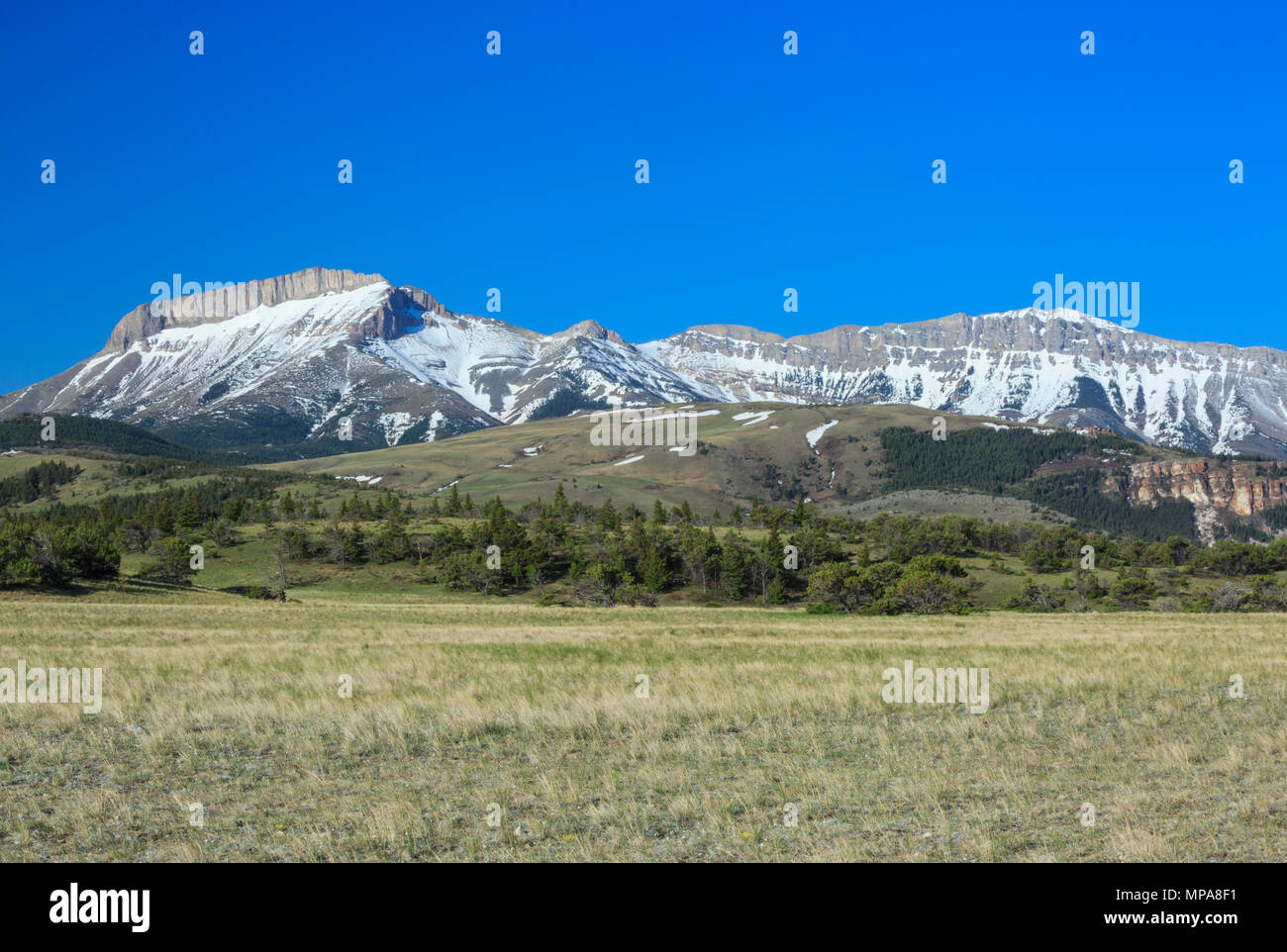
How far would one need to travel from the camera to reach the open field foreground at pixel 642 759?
10153 millimetres

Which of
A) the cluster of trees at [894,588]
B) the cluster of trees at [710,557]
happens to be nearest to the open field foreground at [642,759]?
the cluster of trees at [894,588]

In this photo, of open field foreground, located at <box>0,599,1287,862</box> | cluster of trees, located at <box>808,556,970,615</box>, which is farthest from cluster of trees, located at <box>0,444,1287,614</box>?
open field foreground, located at <box>0,599,1287,862</box>

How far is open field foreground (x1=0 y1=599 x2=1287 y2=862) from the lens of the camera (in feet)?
33.3

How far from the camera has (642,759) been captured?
14406 millimetres

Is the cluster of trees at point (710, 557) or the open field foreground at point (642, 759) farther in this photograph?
the cluster of trees at point (710, 557)

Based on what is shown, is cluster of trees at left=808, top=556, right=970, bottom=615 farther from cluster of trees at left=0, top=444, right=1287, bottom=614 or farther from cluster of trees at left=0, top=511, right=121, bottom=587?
cluster of trees at left=0, top=511, right=121, bottom=587

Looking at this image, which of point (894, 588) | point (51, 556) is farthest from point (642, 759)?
point (51, 556)

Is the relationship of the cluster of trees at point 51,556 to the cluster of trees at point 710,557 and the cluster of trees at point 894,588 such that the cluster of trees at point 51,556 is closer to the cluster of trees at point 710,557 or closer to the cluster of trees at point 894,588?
the cluster of trees at point 710,557

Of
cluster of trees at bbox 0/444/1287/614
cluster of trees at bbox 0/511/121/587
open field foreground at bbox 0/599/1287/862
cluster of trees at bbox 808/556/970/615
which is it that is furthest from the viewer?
cluster of trees at bbox 0/444/1287/614

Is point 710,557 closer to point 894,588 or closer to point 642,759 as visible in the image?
point 894,588

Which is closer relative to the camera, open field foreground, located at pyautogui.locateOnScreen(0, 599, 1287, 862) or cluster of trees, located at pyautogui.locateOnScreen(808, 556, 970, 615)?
open field foreground, located at pyautogui.locateOnScreen(0, 599, 1287, 862)
